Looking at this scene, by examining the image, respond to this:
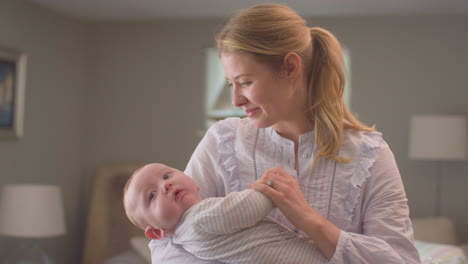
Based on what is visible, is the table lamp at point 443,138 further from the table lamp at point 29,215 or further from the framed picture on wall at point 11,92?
the framed picture on wall at point 11,92

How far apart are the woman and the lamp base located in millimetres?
2935

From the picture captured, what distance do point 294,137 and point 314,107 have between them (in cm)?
10

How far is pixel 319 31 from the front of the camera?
4.84 ft

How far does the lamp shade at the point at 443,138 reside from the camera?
4.47m

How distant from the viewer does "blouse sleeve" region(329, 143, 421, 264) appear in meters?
1.25

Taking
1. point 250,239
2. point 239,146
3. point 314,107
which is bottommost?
point 250,239

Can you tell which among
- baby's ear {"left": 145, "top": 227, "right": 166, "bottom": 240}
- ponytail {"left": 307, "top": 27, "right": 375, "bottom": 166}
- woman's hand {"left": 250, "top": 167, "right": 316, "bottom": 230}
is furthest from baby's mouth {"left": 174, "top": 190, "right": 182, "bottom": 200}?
ponytail {"left": 307, "top": 27, "right": 375, "bottom": 166}

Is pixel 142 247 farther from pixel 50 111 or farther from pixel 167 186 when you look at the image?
pixel 167 186

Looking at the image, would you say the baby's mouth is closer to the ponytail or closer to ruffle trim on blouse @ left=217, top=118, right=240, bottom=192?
ruffle trim on blouse @ left=217, top=118, right=240, bottom=192

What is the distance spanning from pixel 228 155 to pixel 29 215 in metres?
2.92

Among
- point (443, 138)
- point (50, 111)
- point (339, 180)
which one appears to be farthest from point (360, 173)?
point (50, 111)

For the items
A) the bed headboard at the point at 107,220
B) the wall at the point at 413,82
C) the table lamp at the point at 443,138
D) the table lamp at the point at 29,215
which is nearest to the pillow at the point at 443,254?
the table lamp at the point at 443,138

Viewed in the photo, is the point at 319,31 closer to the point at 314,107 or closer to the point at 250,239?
the point at 314,107

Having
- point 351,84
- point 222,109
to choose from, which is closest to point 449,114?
point 351,84
